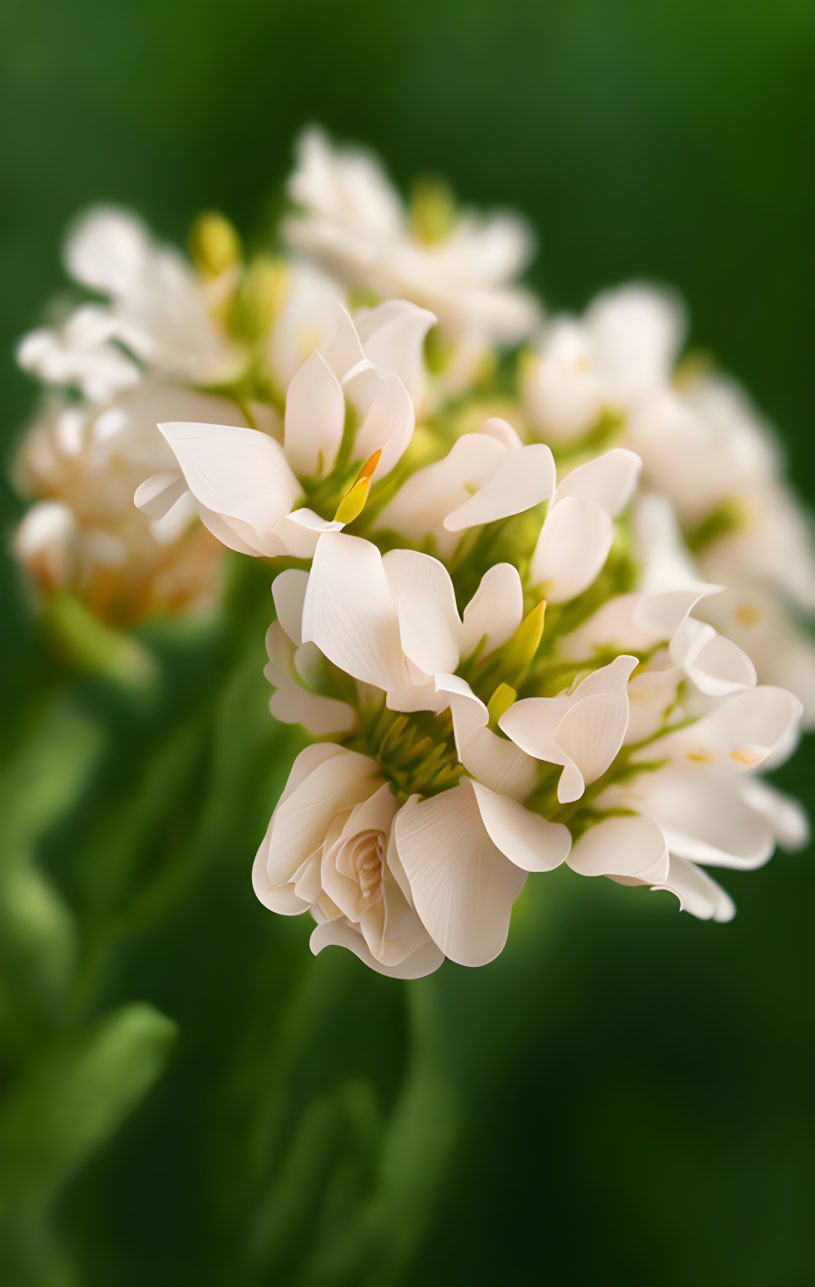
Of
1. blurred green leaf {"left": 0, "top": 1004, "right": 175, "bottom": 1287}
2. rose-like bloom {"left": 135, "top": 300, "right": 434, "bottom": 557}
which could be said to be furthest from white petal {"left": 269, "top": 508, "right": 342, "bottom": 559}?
blurred green leaf {"left": 0, "top": 1004, "right": 175, "bottom": 1287}

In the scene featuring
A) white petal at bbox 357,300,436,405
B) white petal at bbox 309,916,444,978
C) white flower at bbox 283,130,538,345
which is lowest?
white petal at bbox 309,916,444,978

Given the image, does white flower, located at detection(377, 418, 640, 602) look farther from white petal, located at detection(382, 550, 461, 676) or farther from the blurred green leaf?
the blurred green leaf

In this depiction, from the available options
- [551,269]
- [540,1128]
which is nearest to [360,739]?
[540,1128]

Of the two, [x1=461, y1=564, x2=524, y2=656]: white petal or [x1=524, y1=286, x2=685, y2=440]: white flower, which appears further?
[x1=524, y1=286, x2=685, y2=440]: white flower

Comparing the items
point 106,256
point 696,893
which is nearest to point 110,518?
point 106,256

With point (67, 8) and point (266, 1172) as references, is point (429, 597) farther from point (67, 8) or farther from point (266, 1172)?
point (67, 8)

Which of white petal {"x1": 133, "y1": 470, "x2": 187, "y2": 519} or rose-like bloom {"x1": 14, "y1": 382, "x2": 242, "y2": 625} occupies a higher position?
rose-like bloom {"x1": 14, "y1": 382, "x2": 242, "y2": 625}
